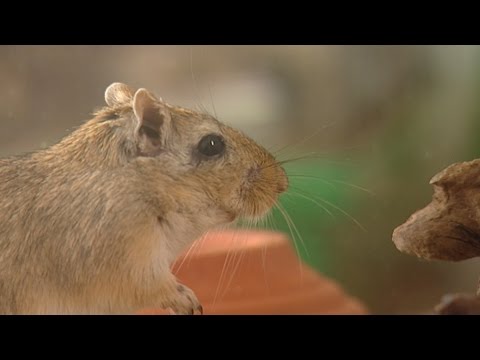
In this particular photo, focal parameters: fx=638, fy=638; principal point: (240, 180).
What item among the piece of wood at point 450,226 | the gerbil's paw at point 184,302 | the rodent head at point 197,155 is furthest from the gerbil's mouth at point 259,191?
the piece of wood at point 450,226

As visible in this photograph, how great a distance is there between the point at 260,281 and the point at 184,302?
23 cm

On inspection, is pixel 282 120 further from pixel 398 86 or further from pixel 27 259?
pixel 27 259

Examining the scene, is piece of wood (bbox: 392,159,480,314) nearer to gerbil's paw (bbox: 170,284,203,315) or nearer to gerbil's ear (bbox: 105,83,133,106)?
gerbil's paw (bbox: 170,284,203,315)

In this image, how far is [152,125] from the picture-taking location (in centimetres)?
154

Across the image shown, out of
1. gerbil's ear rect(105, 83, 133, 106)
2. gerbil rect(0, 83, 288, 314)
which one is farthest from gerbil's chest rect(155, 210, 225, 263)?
gerbil's ear rect(105, 83, 133, 106)

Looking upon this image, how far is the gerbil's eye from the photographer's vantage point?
158cm

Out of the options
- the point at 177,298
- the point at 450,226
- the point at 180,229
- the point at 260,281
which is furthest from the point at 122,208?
the point at 450,226

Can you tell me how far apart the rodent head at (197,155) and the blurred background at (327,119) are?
0.07m

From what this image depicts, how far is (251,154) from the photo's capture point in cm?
163

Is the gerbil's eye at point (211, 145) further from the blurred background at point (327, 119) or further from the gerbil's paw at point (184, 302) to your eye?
the gerbil's paw at point (184, 302)

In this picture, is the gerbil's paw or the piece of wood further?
the piece of wood

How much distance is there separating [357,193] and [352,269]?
21 cm

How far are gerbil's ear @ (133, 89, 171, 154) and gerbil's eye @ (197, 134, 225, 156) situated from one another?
0.32 ft

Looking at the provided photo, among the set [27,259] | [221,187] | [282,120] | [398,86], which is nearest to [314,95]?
[282,120]
